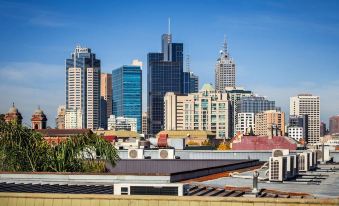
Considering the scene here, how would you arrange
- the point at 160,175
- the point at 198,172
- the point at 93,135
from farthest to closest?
1. the point at 93,135
2. the point at 198,172
3. the point at 160,175

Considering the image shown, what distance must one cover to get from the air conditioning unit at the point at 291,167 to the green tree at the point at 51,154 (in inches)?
578

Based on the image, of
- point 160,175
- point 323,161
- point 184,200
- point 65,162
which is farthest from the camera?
point 323,161

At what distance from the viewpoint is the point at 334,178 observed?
58906 millimetres

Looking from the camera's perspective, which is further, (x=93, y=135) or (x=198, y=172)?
(x=93, y=135)

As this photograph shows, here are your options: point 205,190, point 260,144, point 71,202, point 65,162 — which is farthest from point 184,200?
point 260,144

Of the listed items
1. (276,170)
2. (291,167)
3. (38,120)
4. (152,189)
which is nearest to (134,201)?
(152,189)

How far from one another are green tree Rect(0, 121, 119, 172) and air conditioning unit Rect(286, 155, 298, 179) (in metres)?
14.7

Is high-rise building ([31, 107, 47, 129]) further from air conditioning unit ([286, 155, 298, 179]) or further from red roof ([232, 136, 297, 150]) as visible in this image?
air conditioning unit ([286, 155, 298, 179])

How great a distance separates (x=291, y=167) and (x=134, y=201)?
3209cm

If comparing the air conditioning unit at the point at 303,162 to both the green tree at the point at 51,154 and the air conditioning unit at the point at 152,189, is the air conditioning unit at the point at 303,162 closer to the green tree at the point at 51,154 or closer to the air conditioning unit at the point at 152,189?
the green tree at the point at 51,154

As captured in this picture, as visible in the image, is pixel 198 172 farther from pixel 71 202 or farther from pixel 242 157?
pixel 242 157

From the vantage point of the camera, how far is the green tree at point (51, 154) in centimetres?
5859

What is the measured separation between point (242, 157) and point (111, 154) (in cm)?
3821

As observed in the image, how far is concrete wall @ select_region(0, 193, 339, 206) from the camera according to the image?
92.9ft
